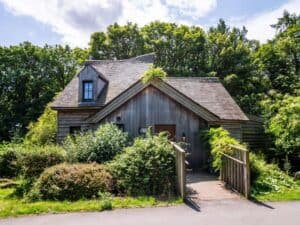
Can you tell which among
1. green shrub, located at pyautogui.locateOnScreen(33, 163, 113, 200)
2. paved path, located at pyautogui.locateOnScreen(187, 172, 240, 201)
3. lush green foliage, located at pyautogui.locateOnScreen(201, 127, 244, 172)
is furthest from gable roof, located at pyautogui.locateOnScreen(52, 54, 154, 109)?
green shrub, located at pyautogui.locateOnScreen(33, 163, 113, 200)

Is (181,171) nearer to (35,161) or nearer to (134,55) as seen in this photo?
(35,161)

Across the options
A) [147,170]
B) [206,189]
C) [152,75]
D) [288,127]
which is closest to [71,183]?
[147,170]

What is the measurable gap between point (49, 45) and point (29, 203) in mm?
35103

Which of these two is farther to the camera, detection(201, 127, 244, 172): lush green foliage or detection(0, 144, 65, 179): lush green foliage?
detection(201, 127, 244, 172): lush green foliage

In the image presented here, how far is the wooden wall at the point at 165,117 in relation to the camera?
1698cm

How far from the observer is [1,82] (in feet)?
128

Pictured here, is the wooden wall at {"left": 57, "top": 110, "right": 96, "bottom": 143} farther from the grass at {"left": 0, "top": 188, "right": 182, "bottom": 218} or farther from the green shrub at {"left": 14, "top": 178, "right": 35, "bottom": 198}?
the grass at {"left": 0, "top": 188, "right": 182, "bottom": 218}

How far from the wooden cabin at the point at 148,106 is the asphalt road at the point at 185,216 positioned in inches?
294

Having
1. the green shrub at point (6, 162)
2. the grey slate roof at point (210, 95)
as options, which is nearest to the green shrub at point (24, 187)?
the green shrub at point (6, 162)

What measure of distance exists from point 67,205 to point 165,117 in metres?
8.30

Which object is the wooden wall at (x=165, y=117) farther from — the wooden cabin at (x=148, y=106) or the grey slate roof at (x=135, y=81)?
the grey slate roof at (x=135, y=81)

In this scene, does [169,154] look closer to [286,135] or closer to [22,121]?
[286,135]

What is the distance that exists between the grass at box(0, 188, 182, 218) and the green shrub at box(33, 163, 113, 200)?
511 mm

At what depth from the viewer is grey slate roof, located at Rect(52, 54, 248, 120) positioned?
19.0 meters
